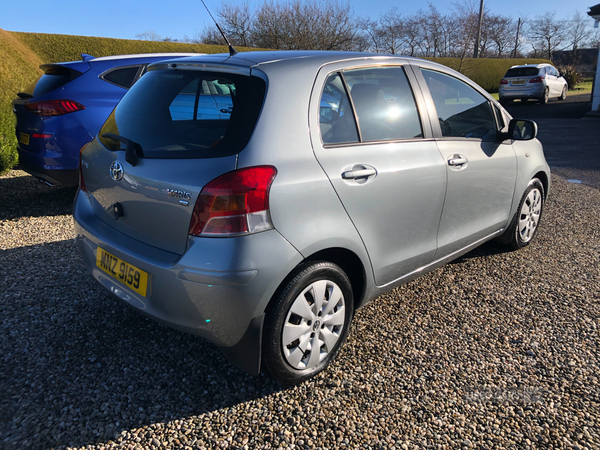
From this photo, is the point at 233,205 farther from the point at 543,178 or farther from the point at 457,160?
the point at 543,178

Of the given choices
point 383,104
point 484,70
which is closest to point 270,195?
point 383,104

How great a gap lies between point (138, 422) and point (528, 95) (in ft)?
73.6

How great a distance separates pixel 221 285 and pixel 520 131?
2.86 metres

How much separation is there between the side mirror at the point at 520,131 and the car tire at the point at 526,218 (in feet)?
1.75

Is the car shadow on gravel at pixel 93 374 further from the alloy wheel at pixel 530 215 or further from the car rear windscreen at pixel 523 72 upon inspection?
the car rear windscreen at pixel 523 72

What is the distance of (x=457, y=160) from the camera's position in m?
3.10

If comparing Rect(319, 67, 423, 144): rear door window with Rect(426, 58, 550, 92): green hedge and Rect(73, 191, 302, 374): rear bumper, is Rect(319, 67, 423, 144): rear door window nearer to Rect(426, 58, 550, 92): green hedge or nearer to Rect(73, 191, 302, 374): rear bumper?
Rect(73, 191, 302, 374): rear bumper

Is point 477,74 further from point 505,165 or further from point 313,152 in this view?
point 313,152

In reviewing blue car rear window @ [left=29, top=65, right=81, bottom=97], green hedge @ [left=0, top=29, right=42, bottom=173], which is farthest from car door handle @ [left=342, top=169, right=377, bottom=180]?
green hedge @ [left=0, top=29, right=42, bottom=173]

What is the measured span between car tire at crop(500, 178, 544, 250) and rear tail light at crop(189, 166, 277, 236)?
2.83 metres

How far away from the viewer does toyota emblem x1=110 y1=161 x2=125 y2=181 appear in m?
2.40

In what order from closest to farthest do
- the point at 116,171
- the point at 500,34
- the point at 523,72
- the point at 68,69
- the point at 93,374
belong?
1. the point at 116,171
2. the point at 93,374
3. the point at 68,69
4. the point at 523,72
5. the point at 500,34

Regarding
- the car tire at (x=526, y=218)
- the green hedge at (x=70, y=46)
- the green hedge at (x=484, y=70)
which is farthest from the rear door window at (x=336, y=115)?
the green hedge at (x=484, y=70)

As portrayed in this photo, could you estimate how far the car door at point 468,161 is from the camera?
3.08m
